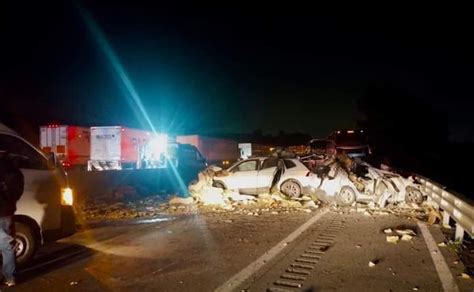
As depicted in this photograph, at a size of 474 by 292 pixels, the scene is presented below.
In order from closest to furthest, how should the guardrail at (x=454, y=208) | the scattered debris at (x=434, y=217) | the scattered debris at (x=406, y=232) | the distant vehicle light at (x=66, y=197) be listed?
1. the distant vehicle light at (x=66, y=197)
2. the guardrail at (x=454, y=208)
3. the scattered debris at (x=406, y=232)
4. the scattered debris at (x=434, y=217)

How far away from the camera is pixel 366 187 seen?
1544cm

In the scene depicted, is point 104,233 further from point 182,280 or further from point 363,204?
point 363,204

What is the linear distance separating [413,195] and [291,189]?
3.93 metres

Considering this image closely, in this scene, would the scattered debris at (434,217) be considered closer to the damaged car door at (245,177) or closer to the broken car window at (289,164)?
the broken car window at (289,164)

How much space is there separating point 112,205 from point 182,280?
9.84 m

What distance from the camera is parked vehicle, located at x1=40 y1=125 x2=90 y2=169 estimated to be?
95.5 feet

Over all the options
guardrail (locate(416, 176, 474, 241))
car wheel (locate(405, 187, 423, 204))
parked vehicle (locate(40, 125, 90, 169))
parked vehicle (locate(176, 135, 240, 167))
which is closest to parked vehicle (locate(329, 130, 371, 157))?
car wheel (locate(405, 187, 423, 204))

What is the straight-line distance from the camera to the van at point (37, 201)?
775 centimetres

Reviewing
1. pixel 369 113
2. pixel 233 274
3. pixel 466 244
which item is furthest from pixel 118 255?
pixel 369 113

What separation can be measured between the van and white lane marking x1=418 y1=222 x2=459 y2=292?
577 cm

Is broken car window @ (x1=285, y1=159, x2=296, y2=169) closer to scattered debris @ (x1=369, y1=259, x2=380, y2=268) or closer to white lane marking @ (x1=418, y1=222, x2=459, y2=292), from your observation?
white lane marking @ (x1=418, y1=222, x2=459, y2=292)

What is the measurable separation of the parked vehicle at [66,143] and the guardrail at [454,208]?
21200 millimetres

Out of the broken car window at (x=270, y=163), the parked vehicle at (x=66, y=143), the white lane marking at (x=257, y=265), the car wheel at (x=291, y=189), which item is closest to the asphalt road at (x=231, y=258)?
the white lane marking at (x=257, y=265)

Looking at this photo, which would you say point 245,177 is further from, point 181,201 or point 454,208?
point 454,208
